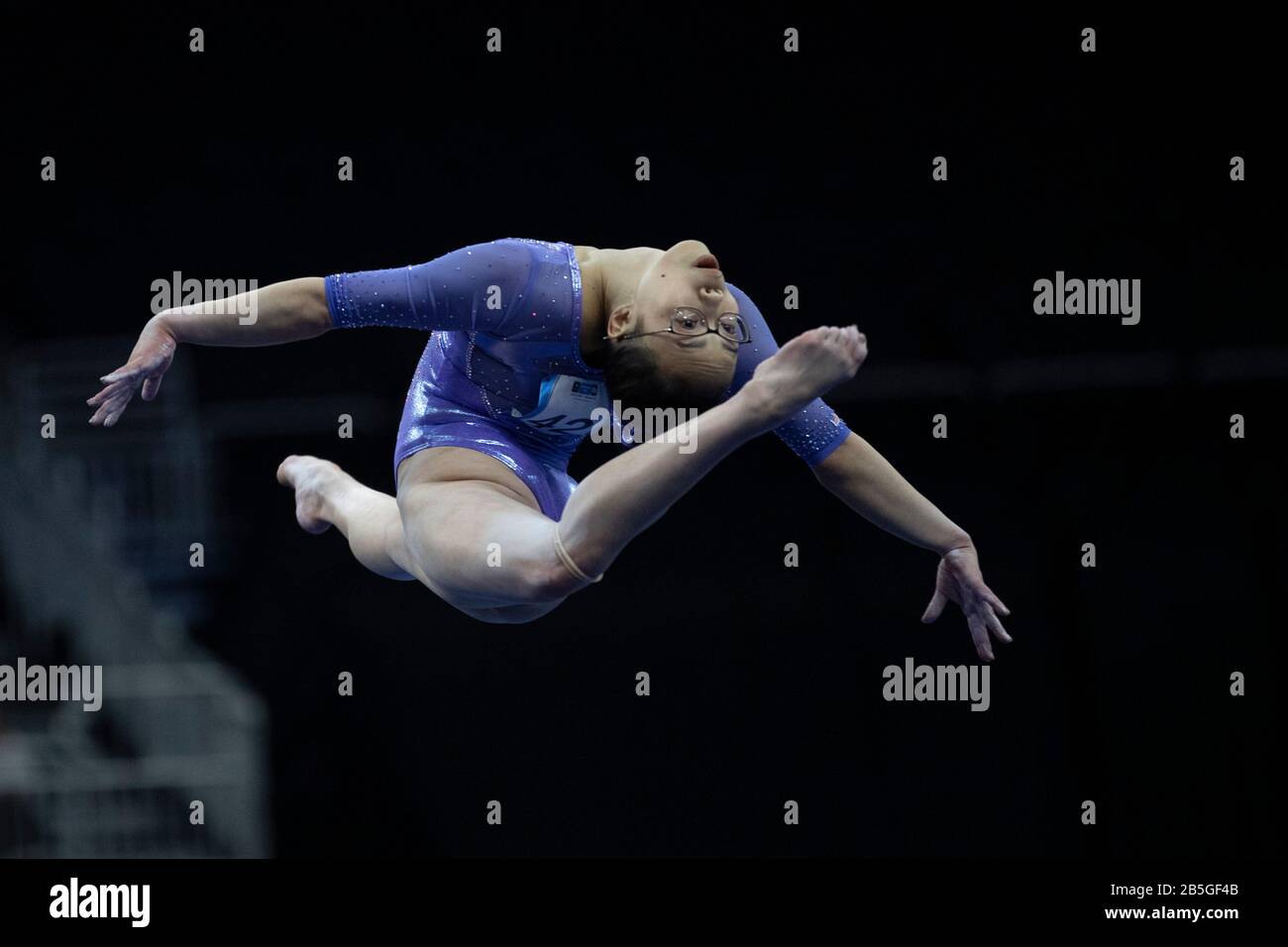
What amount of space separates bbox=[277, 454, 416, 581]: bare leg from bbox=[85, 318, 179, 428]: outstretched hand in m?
0.56

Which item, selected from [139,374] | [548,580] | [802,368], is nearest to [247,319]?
[139,374]

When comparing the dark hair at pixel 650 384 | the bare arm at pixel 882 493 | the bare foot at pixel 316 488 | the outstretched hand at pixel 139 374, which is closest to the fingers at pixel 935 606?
the bare arm at pixel 882 493

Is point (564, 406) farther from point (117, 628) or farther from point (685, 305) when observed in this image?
point (117, 628)

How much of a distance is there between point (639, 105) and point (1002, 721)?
1.98 m

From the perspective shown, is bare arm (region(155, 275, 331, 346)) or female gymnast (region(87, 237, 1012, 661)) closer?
female gymnast (region(87, 237, 1012, 661))

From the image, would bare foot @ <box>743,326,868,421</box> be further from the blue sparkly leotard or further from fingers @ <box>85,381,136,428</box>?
fingers @ <box>85,381,136,428</box>

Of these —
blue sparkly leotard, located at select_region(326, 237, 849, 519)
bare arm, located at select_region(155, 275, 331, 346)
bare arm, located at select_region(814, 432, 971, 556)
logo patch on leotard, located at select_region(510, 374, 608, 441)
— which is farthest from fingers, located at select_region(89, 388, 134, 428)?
→ bare arm, located at select_region(814, 432, 971, 556)

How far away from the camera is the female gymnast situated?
81.8 inches

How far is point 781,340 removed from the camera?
443 cm

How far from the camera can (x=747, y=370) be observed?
259 centimetres

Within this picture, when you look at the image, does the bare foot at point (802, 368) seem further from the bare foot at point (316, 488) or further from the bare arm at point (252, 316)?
the bare foot at point (316, 488)

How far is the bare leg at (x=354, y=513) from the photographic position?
288 centimetres

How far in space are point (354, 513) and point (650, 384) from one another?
0.86m

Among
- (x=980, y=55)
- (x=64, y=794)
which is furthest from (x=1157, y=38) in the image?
(x=64, y=794)
